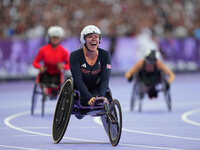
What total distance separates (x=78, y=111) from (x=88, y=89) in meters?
0.41

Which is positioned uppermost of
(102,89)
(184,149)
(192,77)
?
(102,89)

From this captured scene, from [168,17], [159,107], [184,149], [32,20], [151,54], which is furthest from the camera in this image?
[168,17]

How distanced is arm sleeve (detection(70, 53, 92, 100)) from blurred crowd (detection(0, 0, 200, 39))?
1620cm

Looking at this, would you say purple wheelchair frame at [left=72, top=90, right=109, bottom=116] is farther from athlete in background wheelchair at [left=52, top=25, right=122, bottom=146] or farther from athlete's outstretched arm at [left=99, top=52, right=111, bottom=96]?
athlete's outstretched arm at [left=99, top=52, right=111, bottom=96]

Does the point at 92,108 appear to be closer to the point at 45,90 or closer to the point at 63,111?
the point at 63,111

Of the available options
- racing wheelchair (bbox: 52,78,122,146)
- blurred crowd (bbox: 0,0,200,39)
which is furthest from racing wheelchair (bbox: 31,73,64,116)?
blurred crowd (bbox: 0,0,200,39)

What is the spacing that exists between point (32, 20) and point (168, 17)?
788 centimetres

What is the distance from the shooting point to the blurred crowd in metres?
26.4

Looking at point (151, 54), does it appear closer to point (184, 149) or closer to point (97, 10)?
point (184, 149)

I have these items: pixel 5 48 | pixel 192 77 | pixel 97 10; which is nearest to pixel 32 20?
pixel 5 48

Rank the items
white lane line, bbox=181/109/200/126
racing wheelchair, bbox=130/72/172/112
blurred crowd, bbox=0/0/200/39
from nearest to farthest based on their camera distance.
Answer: white lane line, bbox=181/109/200/126 → racing wheelchair, bbox=130/72/172/112 → blurred crowd, bbox=0/0/200/39

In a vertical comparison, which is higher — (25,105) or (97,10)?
(97,10)

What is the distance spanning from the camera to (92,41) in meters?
10.0

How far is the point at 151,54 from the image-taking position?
50.8 ft
